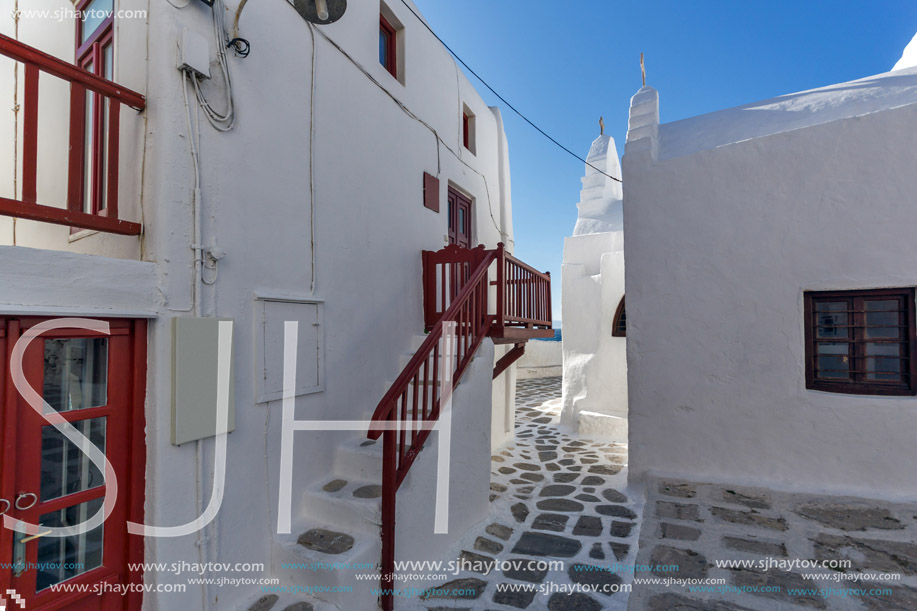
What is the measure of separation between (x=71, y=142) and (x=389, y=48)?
13.3 feet

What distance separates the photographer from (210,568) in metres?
2.87

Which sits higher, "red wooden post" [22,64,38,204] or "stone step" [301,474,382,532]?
"red wooden post" [22,64,38,204]

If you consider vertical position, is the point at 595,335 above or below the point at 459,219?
below

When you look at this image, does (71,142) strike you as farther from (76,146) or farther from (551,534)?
(551,534)

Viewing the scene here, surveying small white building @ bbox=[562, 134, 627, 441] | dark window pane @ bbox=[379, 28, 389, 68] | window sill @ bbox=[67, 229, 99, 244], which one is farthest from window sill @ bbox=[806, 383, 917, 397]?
window sill @ bbox=[67, 229, 99, 244]

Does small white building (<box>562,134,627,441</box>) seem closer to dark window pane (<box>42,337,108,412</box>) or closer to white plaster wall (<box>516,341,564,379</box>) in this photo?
dark window pane (<box>42,337,108,412</box>)


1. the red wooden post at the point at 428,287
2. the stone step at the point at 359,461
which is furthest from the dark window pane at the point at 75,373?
the red wooden post at the point at 428,287

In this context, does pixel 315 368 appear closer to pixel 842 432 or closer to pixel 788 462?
pixel 788 462

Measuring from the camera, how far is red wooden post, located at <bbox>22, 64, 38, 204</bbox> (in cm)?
214

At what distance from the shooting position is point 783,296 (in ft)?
14.0

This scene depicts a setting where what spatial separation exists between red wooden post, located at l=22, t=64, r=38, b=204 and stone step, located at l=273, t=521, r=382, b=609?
2.71m

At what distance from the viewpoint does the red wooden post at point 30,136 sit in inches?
84.4

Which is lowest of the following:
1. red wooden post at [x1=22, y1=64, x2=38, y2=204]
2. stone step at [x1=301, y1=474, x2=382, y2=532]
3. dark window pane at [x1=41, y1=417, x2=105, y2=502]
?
stone step at [x1=301, y1=474, x2=382, y2=532]

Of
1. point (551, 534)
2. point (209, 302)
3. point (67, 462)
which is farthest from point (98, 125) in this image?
point (551, 534)
